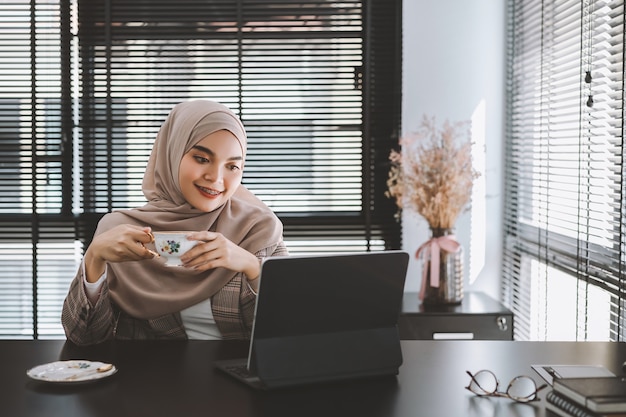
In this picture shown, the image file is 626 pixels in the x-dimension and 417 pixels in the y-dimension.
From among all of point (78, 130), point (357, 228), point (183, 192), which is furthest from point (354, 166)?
point (183, 192)

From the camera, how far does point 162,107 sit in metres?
3.85

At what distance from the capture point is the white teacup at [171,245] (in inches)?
72.6

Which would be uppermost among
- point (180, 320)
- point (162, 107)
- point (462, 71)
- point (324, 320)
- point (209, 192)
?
point (462, 71)

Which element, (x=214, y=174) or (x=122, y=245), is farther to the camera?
(x=214, y=174)

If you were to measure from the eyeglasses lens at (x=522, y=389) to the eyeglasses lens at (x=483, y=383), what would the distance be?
31mm

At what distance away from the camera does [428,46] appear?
12.3 ft

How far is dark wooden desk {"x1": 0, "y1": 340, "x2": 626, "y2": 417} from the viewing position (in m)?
1.41

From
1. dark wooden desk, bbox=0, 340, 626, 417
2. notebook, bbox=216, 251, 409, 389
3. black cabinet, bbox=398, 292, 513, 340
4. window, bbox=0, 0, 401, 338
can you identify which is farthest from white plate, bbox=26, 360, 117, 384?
window, bbox=0, 0, 401, 338

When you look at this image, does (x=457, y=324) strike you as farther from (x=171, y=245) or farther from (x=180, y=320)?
(x=171, y=245)

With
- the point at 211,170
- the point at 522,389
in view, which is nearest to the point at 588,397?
the point at 522,389

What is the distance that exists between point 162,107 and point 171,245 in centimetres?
212

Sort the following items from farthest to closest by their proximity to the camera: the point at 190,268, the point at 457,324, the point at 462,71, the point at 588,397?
the point at 462,71 → the point at 457,324 → the point at 190,268 → the point at 588,397

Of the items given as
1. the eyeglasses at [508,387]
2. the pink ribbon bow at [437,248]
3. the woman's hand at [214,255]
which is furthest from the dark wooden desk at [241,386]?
the pink ribbon bow at [437,248]

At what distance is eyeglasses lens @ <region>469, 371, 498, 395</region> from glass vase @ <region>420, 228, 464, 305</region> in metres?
1.77
